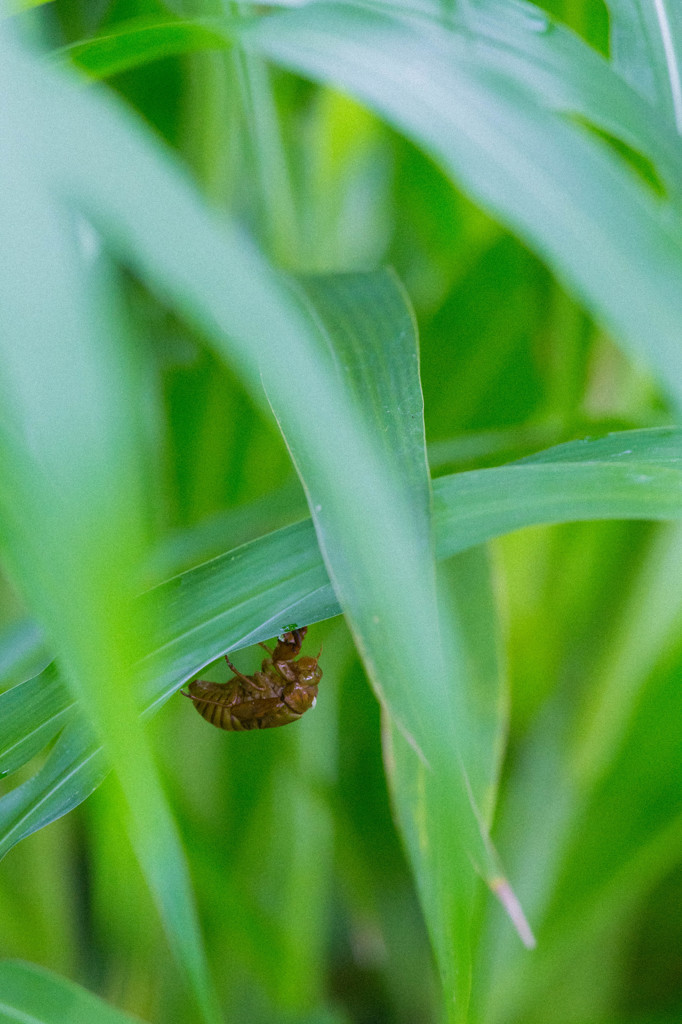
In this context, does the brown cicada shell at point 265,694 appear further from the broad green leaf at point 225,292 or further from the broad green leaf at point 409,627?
the broad green leaf at point 225,292

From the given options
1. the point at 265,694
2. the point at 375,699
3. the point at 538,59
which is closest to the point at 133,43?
the point at 538,59

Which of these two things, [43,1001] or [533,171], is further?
[43,1001]

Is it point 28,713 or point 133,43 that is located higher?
point 133,43

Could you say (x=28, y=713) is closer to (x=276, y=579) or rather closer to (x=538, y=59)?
(x=276, y=579)

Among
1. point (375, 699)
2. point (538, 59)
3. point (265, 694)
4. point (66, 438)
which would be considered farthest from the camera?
point (375, 699)

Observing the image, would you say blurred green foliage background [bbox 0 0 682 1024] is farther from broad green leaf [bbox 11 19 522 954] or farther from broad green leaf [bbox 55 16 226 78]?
broad green leaf [bbox 11 19 522 954]

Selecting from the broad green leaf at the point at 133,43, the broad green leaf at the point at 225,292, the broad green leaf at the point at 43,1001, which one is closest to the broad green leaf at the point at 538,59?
the broad green leaf at the point at 133,43

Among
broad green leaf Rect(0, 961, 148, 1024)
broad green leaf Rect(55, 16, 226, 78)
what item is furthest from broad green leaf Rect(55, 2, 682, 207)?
broad green leaf Rect(0, 961, 148, 1024)
